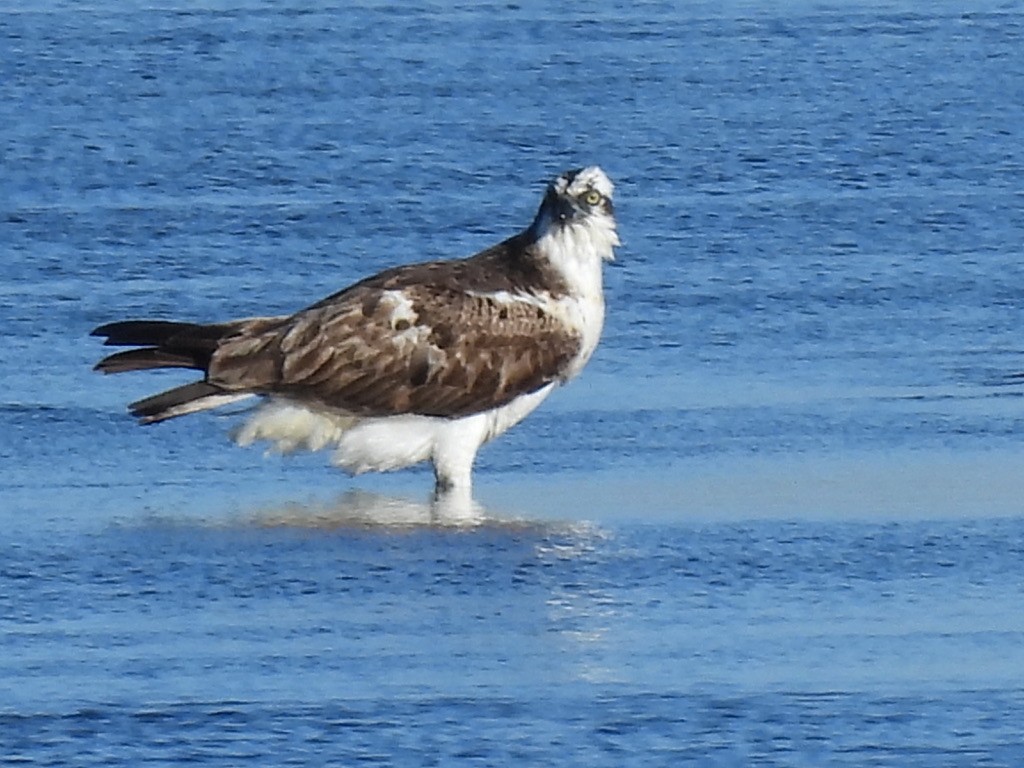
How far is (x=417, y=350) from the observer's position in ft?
29.2

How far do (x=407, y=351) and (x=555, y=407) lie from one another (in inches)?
19.6

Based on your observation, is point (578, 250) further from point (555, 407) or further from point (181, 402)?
point (181, 402)

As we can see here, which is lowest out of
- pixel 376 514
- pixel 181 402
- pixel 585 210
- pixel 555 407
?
pixel 376 514

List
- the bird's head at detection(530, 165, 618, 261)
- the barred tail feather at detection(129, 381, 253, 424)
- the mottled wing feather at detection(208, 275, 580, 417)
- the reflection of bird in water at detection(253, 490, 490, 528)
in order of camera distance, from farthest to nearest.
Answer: the bird's head at detection(530, 165, 618, 261) < the mottled wing feather at detection(208, 275, 580, 417) < the barred tail feather at detection(129, 381, 253, 424) < the reflection of bird in water at detection(253, 490, 490, 528)

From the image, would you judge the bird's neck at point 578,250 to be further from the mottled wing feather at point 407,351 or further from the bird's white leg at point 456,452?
the bird's white leg at point 456,452

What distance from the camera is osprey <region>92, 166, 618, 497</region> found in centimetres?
870

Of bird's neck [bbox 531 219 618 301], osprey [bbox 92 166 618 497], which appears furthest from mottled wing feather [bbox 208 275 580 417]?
bird's neck [bbox 531 219 618 301]

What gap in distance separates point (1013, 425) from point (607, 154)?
10.4 ft

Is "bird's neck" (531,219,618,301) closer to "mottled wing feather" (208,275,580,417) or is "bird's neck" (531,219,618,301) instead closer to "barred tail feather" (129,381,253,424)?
"mottled wing feather" (208,275,580,417)

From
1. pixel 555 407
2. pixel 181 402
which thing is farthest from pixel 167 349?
pixel 555 407

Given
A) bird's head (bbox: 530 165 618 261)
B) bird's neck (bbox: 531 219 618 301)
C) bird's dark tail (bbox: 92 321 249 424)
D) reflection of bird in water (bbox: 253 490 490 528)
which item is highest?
bird's head (bbox: 530 165 618 261)

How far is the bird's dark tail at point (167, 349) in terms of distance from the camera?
8641 millimetres

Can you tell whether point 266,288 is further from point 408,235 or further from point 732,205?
point 732,205

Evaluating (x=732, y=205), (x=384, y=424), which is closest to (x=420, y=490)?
(x=384, y=424)
